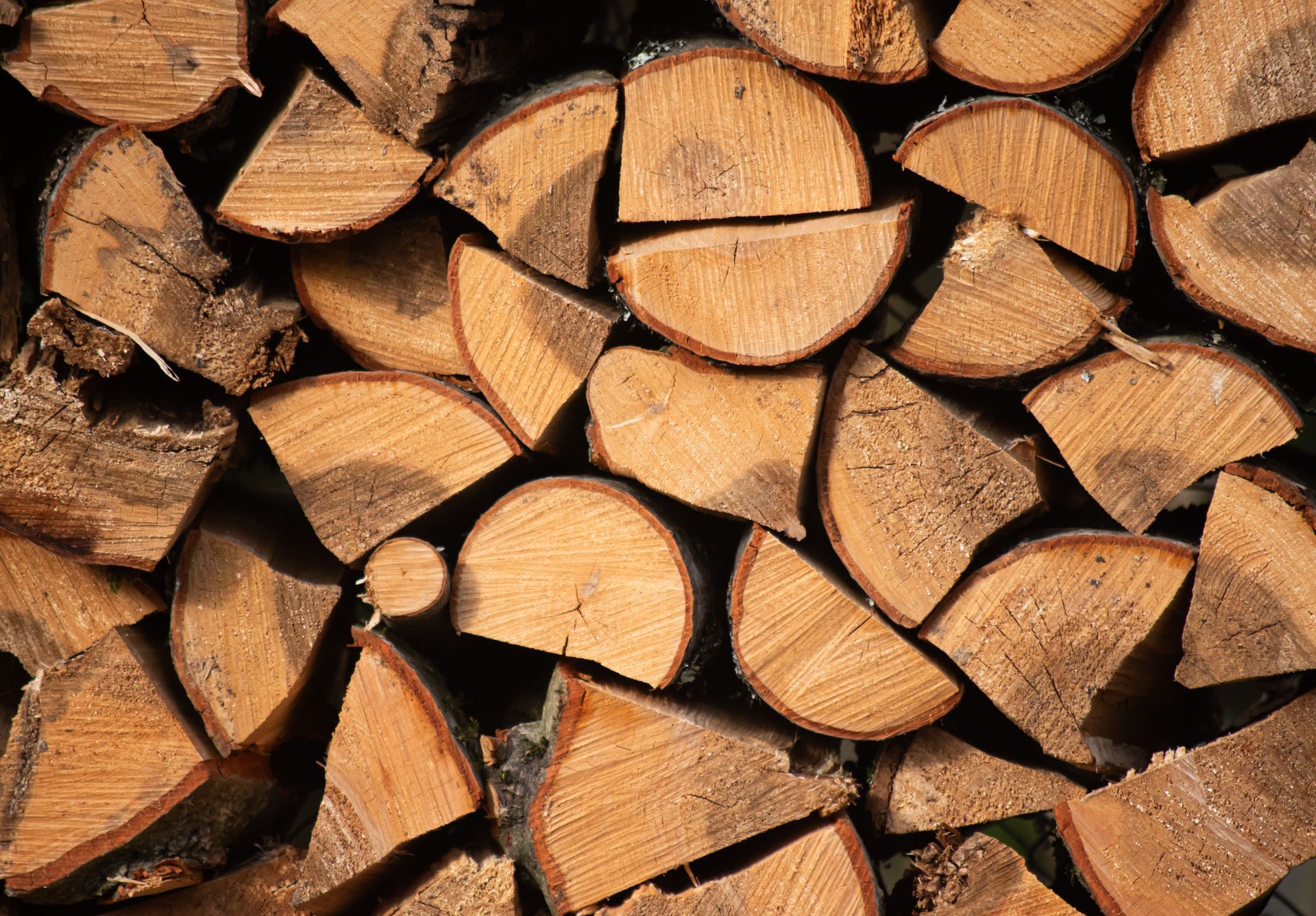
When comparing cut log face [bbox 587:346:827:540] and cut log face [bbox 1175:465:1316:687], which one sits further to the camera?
cut log face [bbox 587:346:827:540]

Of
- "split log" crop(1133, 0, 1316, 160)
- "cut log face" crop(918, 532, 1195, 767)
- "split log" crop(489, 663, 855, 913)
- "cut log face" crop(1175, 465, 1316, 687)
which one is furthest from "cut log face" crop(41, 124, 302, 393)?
"cut log face" crop(1175, 465, 1316, 687)

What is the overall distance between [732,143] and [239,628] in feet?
3.97

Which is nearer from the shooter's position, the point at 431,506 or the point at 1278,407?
the point at 1278,407

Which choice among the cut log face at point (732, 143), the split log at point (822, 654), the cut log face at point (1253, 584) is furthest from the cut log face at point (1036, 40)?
the split log at point (822, 654)

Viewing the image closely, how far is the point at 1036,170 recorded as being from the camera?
128 centimetres

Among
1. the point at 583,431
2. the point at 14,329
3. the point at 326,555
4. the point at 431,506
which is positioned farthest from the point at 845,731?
the point at 14,329

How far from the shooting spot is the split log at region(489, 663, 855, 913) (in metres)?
1.47

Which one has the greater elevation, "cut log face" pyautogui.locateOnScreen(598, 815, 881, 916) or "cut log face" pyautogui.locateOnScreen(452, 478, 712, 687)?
"cut log face" pyautogui.locateOnScreen(452, 478, 712, 687)

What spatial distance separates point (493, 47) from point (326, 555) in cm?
99

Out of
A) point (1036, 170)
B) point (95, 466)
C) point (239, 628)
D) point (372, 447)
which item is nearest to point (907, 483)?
point (1036, 170)

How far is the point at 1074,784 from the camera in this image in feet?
4.81

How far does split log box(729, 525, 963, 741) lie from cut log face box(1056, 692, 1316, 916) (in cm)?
30

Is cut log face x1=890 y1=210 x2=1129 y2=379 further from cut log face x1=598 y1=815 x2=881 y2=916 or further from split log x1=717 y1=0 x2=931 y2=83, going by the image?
cut log face x1=598 y1=815 x2=881 y2=916

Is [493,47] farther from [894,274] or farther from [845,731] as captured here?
[845,731]
